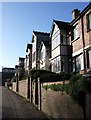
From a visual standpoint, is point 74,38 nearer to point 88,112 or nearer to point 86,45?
point 86,45

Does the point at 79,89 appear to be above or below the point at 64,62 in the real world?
below

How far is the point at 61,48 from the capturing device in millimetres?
22578

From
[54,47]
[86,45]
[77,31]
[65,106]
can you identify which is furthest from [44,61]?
[65,106]

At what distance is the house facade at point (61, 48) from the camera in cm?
2250

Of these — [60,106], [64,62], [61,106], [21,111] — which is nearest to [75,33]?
[64,62]

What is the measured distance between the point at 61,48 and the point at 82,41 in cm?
388

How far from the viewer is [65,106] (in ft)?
31.2

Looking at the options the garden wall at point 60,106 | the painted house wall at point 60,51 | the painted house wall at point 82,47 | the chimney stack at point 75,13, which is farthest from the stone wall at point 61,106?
the chimney stack at point 75,13

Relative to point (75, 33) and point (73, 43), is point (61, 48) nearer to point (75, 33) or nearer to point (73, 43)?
point (73, 43)

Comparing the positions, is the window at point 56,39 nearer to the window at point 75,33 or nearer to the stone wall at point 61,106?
the window at point 75,33

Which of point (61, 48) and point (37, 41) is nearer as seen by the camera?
point (61, 48)

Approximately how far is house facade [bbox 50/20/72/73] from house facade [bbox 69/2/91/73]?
3.38ft

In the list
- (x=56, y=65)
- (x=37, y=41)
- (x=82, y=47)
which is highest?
(x=37, y=41)

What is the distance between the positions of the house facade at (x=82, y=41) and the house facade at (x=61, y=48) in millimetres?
1032
